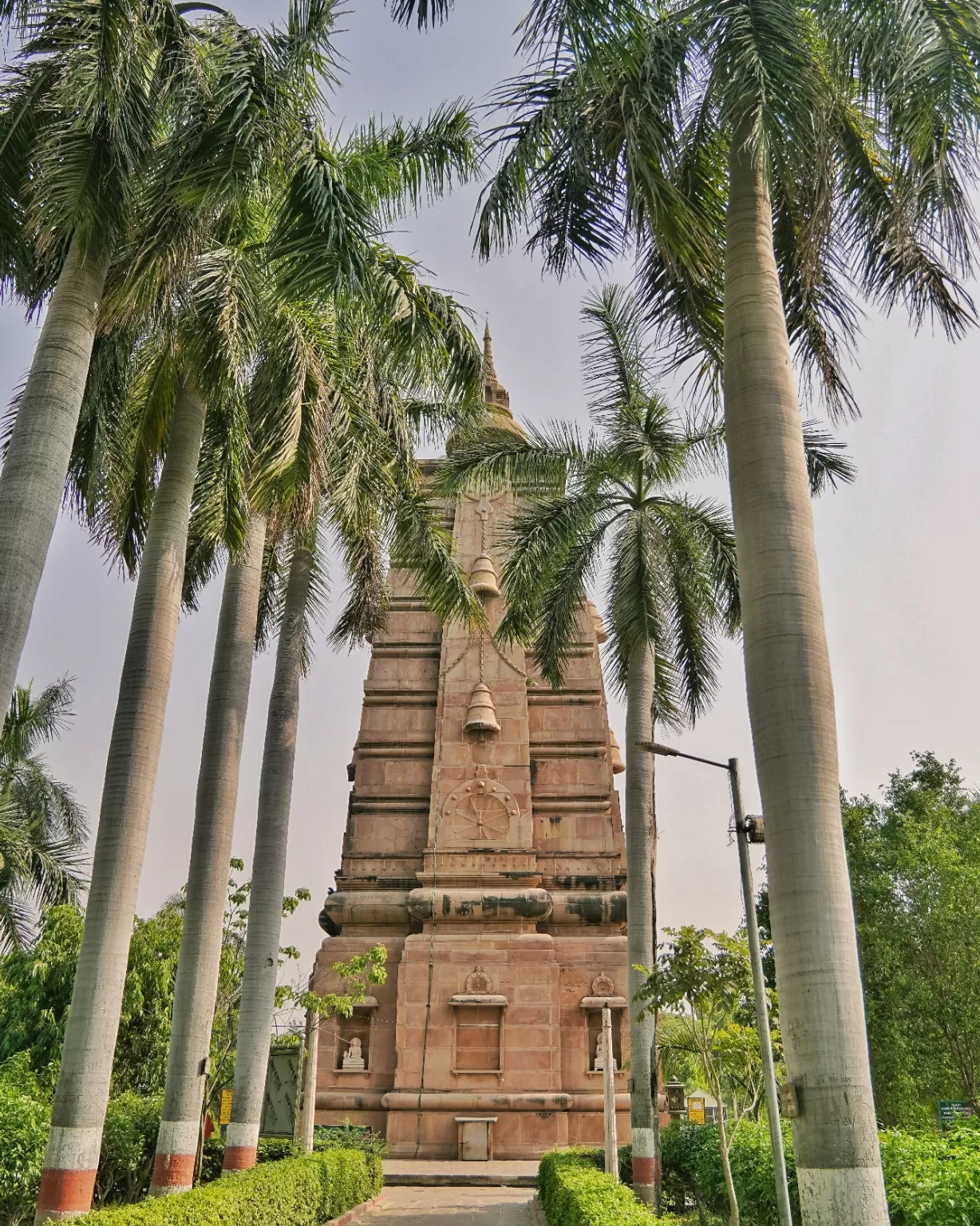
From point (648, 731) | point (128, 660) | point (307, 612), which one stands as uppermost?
point (307, 612)

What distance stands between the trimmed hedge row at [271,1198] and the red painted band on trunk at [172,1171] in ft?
1.12

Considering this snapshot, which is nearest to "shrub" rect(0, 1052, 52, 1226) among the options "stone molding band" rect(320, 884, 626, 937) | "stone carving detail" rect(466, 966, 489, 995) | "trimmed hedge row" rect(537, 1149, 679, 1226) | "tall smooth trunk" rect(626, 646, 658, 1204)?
"trimmed hedge row" rect(537, 1149, 679, 1226)

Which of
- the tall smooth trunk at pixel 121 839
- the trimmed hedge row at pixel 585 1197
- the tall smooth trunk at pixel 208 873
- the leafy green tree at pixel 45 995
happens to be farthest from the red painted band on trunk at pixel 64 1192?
the leafy green tree at pixel 45 995

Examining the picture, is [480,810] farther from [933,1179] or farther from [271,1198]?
[933,1179]

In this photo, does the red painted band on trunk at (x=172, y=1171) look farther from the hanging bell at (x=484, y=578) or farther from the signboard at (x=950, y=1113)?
the hanging bell at (x=484, y=578)

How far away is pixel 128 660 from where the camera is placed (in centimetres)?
1116

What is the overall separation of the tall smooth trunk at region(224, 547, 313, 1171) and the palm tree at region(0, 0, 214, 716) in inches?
276

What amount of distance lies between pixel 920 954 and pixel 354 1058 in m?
14.3

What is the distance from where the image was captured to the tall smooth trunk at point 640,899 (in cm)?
1529

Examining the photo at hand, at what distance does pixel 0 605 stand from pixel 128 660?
3.06 m

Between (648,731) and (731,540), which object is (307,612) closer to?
(648,731)

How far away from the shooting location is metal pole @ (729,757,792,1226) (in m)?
9.50

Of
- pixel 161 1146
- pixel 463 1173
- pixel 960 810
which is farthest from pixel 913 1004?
pixel 161 1146

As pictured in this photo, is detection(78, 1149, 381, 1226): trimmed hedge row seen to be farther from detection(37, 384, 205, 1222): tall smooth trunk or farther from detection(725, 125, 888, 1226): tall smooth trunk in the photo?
detection(725, 125, 888, 1226): tall smooth trunk
